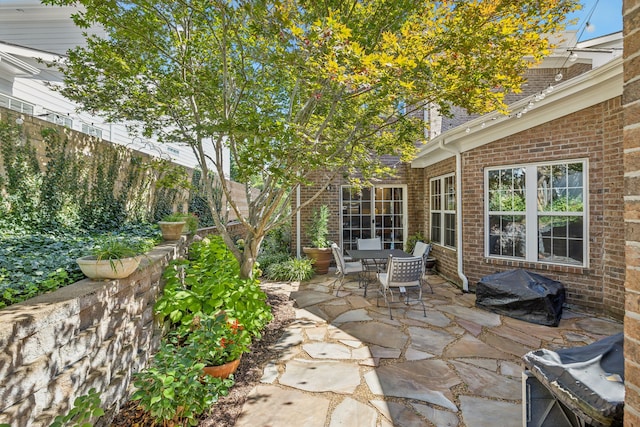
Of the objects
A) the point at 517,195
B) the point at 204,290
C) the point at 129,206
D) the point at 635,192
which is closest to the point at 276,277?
the point at 129,206

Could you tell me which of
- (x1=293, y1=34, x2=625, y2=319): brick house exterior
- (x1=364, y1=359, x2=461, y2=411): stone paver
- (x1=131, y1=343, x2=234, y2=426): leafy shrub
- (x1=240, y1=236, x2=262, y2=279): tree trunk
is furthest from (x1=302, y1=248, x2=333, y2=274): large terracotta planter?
(x1=131, y1=343, x2=234, y2=426): leafy shrub

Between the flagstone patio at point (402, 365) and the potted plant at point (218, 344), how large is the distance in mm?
369

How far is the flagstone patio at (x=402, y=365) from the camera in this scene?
2.51 metres

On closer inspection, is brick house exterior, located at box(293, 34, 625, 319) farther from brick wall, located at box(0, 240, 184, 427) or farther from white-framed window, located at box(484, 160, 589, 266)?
brick wall, located at box(0, 240, 184, 427)

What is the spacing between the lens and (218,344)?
277cm

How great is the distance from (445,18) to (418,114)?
5706 millimetres

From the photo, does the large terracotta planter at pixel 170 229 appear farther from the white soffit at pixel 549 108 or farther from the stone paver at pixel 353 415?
the white soffit at pixel 549 108

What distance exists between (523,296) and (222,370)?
4196mm

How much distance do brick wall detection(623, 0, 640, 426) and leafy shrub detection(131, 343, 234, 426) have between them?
2.29 m

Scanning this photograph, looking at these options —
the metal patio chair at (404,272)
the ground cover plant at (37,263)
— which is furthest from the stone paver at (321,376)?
the ground cover plant at (37,263)

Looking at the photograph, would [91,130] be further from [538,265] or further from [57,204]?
[538,265]

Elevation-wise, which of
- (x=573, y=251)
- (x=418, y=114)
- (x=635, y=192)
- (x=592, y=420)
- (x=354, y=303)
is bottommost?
(x=354, y=303)

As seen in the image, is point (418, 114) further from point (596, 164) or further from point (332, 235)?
point (596, 164)

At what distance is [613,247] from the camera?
14.7 feet
